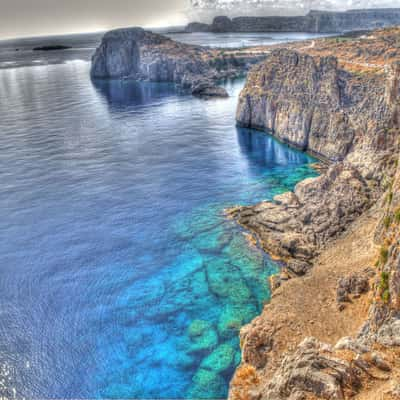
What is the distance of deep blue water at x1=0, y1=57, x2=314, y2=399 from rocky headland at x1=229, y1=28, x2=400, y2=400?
4076mm

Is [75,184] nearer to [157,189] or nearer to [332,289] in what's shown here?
[157,189]

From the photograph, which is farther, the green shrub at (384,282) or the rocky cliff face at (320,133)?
the rocky cliff face at (320,133)

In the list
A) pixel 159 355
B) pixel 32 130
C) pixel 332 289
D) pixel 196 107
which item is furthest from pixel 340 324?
pixel 196 107

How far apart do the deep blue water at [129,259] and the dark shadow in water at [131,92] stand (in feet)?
138

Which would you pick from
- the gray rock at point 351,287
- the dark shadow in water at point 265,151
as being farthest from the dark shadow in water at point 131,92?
the gray rock at point 351,287

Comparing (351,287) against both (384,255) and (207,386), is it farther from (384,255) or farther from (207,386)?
(207,386)

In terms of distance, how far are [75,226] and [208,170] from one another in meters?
29.4

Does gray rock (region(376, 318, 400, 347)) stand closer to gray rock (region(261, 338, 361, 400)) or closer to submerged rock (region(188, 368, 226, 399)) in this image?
gray rock (region(261, 338, 361, 400))

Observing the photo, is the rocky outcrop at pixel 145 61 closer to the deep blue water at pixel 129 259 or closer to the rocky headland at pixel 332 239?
the deep blue water at pixel 129 259

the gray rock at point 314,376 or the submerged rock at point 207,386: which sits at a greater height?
the gray rock at point 314,376

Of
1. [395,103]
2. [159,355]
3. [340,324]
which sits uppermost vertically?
[395,103]

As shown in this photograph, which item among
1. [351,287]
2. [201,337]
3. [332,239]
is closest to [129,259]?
[201,337]

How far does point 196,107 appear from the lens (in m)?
130

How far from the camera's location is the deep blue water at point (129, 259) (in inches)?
1356
